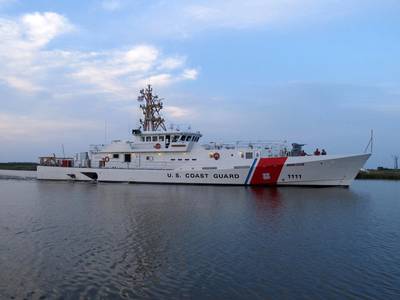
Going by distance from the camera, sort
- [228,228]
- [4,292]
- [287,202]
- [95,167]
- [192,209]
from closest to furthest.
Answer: [4,292], [228,228], [192,209], [287,202], [95,167]

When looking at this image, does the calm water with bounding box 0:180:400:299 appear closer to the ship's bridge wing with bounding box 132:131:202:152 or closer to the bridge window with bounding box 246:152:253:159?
the bridge window with bounding box 246:152:253:159

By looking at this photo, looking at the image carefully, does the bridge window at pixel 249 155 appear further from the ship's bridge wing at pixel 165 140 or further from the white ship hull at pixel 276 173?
the ship's bridge wing at pixel 165 140

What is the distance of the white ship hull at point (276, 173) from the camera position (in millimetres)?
32812

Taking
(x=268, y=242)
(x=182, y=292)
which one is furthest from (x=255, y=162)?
(x=182, y=292)

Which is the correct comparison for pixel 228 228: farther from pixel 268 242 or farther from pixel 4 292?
pixel 4 292

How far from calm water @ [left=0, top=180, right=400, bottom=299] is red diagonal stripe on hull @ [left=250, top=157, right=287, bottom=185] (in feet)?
36.3

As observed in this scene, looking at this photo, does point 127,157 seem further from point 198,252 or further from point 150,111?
point 198,252

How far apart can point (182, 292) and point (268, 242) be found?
5.54 meters

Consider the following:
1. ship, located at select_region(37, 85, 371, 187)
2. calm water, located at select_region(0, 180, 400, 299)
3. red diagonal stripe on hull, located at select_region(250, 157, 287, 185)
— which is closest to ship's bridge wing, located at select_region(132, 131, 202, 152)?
ship, located at select_region(37, 85, 371, 187)

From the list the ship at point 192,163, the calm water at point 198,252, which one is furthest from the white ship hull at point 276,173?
the calm water at point 198,252

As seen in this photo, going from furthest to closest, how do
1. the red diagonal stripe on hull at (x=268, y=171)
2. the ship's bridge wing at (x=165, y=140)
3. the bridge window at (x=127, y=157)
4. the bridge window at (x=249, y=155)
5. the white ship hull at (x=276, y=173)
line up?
the bridge window at (x=127, y=157) → the ship's bridge wing at (x=165, y=140) → the bridge window at (x=249, y=155) → the red diagonal stripe on hull at (x=268, y=171) → the white ship hull at (x=276, y=173)

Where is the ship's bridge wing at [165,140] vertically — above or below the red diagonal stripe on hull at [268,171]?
above

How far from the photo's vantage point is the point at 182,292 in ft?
29.3

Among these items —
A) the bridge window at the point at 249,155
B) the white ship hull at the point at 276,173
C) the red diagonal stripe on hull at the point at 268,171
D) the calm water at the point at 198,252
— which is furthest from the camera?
the bridge window at the point at 249,155
